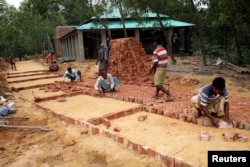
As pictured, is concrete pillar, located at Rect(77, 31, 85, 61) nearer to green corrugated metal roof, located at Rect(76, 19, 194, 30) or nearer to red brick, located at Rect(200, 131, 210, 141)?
green corrugated metal roof, located at Rect(76, 19, 194, 30)

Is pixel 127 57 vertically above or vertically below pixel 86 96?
above

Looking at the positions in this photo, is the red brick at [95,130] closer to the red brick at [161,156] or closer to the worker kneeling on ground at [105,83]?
the red brick at [161,156]

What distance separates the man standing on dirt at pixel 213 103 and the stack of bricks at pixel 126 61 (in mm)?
5855

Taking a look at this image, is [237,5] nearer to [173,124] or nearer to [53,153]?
[173,124]

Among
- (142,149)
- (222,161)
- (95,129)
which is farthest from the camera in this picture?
(95,129)

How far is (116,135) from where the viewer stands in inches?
177

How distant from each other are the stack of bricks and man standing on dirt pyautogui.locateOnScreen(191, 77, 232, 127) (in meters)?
5.85

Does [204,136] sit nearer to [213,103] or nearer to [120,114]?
[213,103]

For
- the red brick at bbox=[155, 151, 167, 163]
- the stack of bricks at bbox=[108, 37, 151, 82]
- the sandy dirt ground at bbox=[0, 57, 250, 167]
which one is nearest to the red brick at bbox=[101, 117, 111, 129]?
the sandy dirt ground at bbox=[0, 57, 250, 167]

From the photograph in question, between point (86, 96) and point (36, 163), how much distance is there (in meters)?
4.32

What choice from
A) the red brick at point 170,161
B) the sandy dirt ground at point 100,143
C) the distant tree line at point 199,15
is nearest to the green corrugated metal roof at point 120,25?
the distant tree line at point 199,15

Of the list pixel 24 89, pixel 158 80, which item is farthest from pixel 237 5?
pixel 24 89

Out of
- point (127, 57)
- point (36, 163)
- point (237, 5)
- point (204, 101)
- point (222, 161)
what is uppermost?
point (237, 5)

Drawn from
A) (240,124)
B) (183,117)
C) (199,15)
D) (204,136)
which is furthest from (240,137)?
(199,15)
